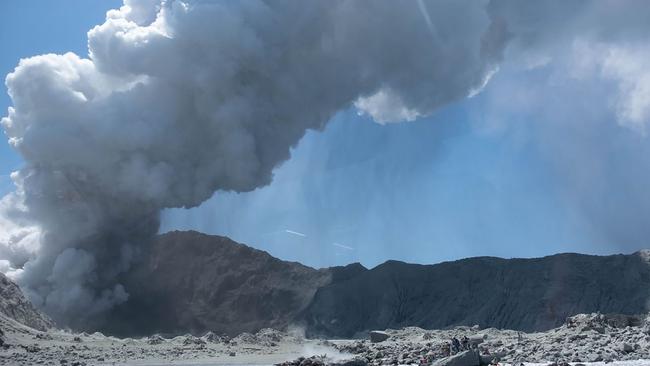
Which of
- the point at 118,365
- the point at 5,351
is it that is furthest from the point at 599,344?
the point at 5,351

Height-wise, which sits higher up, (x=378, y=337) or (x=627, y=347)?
(x=378, y=337)

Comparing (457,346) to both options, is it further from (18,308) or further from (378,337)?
(18,308)

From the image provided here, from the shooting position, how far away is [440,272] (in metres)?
129

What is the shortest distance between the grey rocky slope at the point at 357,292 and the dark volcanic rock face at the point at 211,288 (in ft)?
0.66

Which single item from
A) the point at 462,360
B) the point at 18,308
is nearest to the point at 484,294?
the point at 18,308

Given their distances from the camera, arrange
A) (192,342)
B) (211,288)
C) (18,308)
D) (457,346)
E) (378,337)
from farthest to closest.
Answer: (211,288)
(18,308)
(192,342)
(378,337)
(457,346)

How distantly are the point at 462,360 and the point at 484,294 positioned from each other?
8469 cm

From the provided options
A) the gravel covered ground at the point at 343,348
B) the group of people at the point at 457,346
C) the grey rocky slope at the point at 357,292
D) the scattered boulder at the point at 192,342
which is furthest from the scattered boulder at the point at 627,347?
the grey rocky slope at the point at 357,292

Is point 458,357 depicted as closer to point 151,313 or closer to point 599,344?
point 599,344

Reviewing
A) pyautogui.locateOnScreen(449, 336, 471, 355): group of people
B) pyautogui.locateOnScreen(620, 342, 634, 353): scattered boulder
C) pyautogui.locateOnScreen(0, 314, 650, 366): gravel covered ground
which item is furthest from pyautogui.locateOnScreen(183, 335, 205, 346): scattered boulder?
pyautogui.locateOnScreen(620, 342, 634, 353): scattered boulder

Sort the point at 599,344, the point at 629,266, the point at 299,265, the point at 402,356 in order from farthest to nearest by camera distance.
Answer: the point at 299,265, the point at 629,266, the point at 402,356, the point at 599,344

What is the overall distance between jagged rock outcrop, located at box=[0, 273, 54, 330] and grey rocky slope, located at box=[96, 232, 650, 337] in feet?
66.8

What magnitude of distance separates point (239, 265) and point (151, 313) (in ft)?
84.7

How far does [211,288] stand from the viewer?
434ft
